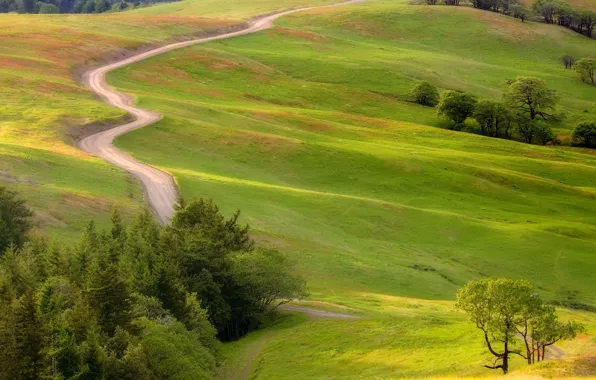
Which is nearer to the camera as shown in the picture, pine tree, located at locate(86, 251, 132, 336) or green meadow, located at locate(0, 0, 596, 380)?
pine tree, located at locate(86, 251, 132, 336)

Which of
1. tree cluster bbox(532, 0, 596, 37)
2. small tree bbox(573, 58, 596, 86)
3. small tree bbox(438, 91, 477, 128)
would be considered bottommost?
small tree bbox(438, 91, 477, 128)

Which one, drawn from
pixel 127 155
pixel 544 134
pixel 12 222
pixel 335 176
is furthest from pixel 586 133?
pixel 12 222

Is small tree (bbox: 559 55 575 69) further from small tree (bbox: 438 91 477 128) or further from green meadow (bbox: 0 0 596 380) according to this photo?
small tree (bbox: 438 91 477 128)

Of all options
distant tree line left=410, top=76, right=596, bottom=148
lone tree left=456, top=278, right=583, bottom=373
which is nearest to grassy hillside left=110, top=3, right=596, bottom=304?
distant tree line left=410, top=76, right=596, bottom=148

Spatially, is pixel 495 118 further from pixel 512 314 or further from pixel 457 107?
pixel 512 314

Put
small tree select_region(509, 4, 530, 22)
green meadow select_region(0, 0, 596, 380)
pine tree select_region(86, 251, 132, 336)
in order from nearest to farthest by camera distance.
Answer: pine tree select_region(86, 251, 132, 336) < green meadow select_region(0, 0, 596, 380) < small tree select_region(509, 4, 530, 22)

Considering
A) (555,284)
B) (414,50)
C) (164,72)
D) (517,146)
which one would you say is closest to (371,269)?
(555,284)

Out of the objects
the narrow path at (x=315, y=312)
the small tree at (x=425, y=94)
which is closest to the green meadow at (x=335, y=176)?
the narrow path at (x=315, y=312)
